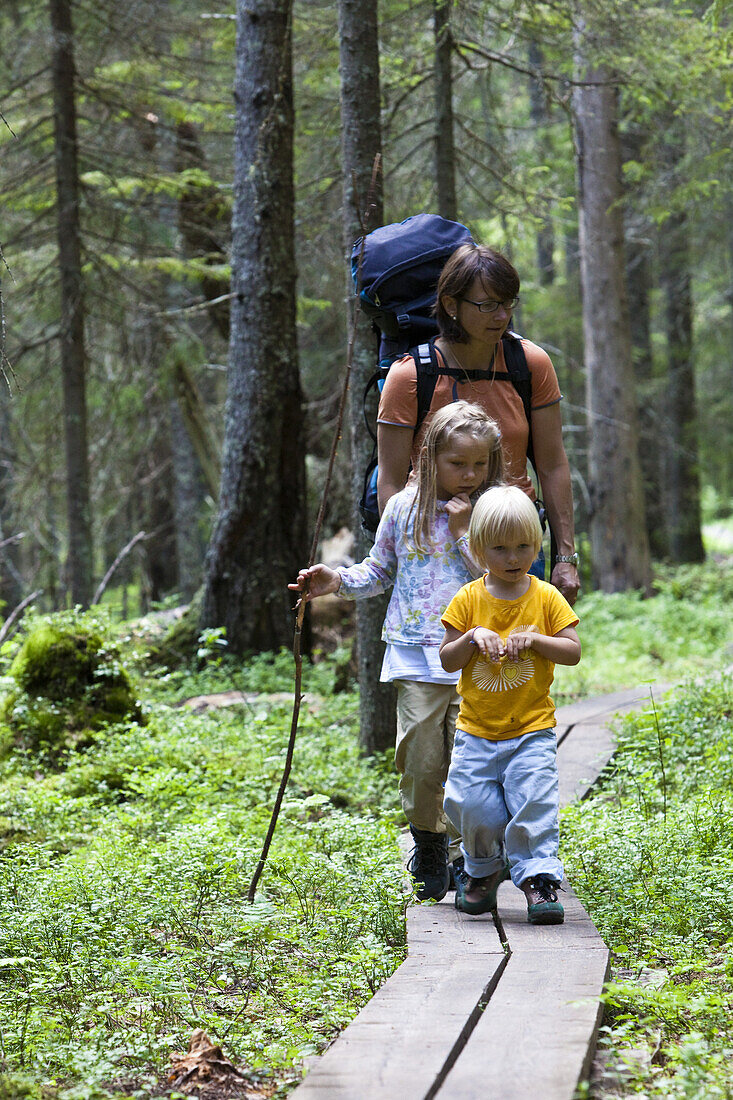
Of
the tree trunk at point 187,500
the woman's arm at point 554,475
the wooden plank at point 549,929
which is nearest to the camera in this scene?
the wooden plank at point 549,929

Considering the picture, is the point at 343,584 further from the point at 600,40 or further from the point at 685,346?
the point at 685,346

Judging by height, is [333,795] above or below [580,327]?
below

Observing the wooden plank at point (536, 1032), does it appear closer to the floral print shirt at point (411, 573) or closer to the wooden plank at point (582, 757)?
the floral print shirt at point (411, 573)

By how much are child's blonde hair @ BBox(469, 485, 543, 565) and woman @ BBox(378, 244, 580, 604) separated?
535 mm

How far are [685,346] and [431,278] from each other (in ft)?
52.7

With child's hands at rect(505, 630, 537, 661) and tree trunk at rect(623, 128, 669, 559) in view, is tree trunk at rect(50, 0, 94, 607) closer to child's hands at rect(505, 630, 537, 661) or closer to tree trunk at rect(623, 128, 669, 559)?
tree trunk at rect(623, 128, 669, 559)

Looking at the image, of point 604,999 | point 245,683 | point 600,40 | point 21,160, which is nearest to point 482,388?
point 604,999

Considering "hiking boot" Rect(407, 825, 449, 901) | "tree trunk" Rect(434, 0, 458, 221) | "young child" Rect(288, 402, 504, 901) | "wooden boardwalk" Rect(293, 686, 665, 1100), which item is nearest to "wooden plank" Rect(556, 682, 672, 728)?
"hiking boot" Rect(407, 825, 449, 901)

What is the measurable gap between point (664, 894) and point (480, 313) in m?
2.31

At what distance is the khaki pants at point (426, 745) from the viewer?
400 cm

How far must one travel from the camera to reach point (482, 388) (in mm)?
4246

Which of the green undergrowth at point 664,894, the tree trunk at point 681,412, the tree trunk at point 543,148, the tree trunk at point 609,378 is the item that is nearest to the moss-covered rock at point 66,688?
the green undergrowth at point 664,894

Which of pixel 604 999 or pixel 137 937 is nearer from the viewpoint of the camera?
pixel 604 999

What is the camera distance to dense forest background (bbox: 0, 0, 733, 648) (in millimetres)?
9336
